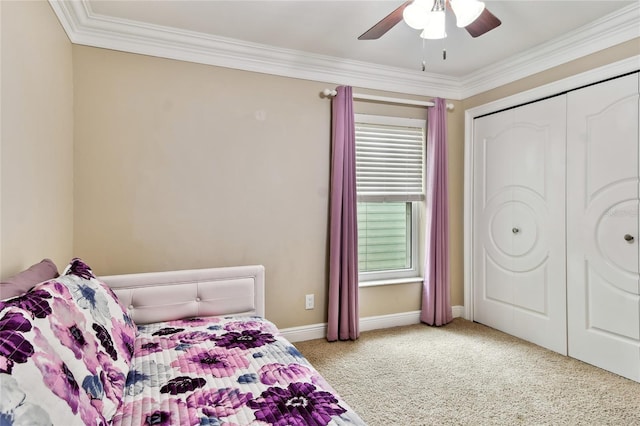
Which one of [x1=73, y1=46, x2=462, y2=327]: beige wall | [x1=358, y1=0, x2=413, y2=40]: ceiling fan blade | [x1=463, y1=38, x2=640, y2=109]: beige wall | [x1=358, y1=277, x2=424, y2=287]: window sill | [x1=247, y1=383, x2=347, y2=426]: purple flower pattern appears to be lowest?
[x1=247, y1=383, x2=347, y2=426]: purple flower pattern

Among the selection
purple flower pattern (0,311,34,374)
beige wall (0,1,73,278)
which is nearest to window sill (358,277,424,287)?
beige wall (0,1,73,278)

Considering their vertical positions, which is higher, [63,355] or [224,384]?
[63,355]

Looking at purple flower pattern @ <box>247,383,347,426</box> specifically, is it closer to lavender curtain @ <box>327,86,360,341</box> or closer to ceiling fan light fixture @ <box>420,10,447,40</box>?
lavender curtain @ <box>327,86,360,341</box>

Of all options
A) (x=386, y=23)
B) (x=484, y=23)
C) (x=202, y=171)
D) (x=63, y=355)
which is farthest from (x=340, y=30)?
(x=63, y=355)

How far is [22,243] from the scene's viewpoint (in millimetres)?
1697

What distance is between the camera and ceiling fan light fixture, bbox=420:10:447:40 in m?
1.83

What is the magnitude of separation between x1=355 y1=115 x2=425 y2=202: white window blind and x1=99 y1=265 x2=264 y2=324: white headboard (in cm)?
135

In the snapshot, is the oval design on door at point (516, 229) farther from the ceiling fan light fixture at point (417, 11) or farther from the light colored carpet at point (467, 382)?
the ceiling fan light fixture at point (417, 11)

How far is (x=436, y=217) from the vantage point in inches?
136

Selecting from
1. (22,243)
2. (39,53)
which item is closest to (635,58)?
(39,53)

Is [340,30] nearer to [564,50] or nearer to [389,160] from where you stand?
[389,160]

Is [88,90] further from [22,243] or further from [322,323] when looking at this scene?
[322,323]

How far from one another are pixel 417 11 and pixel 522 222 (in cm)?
213

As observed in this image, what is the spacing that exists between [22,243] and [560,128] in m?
3.49
